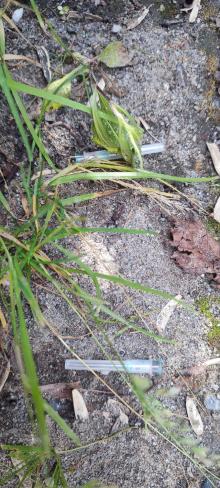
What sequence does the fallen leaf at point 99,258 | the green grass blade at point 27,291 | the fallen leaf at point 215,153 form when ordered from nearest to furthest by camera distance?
the green grass blade at point 27,291
the fallen leaf at point 99,258
the fallen leaf at point 215,153

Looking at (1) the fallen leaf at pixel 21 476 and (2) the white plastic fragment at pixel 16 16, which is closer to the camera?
(1) the fallen leaf at pixel 21 476

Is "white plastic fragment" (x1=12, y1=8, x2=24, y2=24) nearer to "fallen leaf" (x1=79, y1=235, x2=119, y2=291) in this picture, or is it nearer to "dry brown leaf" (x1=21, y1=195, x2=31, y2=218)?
"dry brown leaf" (x1=21, y1=195, x2=31, y2=218)

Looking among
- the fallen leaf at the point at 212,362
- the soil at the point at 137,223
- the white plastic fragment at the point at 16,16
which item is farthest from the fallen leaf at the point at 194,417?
the white plastic fragment at the point at 16,16

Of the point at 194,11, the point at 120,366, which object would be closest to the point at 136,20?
the point at 194,11

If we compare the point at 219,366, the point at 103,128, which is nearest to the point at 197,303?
the point at 219,366

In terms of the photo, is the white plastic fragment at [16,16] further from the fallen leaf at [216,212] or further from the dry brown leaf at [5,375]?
the dry brown leaf at [5,375]

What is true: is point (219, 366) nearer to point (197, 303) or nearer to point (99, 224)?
point (197, 303)

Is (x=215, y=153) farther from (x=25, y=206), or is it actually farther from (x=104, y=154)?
(x=25, y=206)
